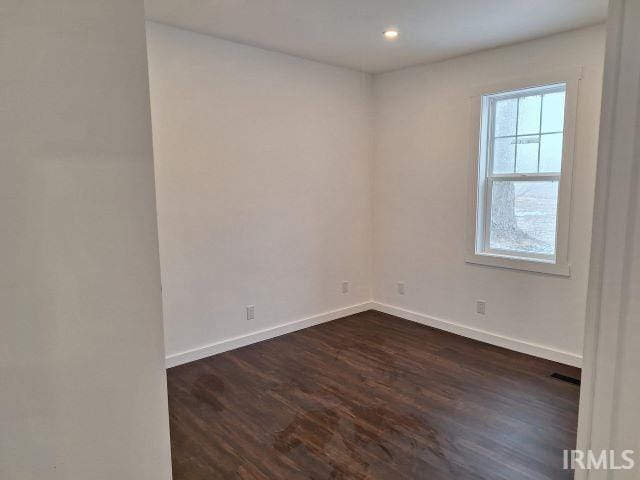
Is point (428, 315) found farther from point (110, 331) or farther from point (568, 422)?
point (110, 331)

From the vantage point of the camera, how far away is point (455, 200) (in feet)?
13.1

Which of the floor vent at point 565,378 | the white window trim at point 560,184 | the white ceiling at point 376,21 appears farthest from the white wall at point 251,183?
the floor vent at point 565,378

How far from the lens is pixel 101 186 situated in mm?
971

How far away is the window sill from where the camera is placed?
338cm

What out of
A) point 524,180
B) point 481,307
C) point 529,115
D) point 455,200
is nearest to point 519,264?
point 481,307

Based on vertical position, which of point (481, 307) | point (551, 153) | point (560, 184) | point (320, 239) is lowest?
point (481, 307)

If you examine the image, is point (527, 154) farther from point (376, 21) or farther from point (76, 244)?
point (76, 244)

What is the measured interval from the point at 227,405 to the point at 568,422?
210 centimetres

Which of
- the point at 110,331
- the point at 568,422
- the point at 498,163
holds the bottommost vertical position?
the point at 568,422

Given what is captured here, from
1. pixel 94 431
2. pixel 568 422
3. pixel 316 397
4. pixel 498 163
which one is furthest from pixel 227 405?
pixel 498 163

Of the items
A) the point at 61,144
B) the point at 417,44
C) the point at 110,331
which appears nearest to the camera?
the point at 61,144

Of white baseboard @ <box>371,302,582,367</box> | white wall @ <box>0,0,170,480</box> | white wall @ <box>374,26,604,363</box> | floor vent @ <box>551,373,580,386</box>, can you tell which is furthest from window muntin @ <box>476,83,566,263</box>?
white wall @ <box>0,0,170,480</box>

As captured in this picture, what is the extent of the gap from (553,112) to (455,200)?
41.7 inches

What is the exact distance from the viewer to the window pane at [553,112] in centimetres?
336
